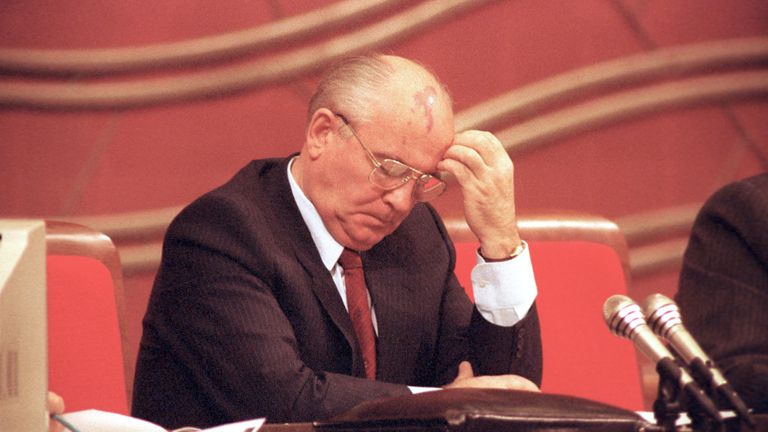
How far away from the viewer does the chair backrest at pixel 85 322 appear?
7.28 ft

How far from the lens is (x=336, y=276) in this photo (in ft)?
7.30

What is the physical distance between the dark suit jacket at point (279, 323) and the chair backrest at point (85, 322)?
0.29 feet

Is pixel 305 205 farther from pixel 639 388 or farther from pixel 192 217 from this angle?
pixel 639 388

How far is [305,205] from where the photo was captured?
222 centimetres

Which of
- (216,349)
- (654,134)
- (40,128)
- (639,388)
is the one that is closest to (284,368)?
(216,349)

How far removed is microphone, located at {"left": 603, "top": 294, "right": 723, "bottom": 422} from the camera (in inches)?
50.3

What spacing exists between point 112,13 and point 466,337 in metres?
1.33

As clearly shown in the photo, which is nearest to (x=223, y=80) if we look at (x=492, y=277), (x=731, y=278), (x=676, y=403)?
(x=492, y=277)

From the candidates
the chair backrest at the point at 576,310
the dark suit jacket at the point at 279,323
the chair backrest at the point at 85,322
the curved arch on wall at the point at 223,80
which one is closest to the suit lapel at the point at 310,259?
the dark suit jacket at the point at 279,323

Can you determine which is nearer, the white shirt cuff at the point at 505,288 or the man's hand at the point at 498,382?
the man's hand at the point at 498,382

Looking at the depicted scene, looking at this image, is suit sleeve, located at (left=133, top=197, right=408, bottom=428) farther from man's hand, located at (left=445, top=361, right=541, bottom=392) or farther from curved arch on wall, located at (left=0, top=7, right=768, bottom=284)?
curved arch on wall, located at (left=0, top=7, right=768, bottom=284)

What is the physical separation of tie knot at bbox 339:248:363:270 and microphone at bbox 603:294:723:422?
0.90 m

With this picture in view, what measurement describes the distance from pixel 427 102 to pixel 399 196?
197mm

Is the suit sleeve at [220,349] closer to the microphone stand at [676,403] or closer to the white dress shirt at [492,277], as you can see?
the white dress shirt at [492,277]
